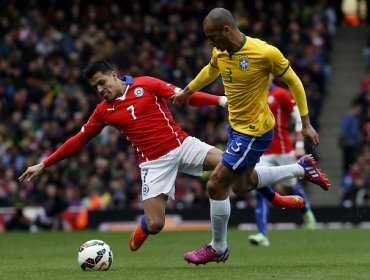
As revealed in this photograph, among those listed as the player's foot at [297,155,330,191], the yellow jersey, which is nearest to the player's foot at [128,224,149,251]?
the yellow jersey

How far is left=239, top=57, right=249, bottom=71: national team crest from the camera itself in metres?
11.1

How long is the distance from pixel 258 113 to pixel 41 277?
9.48ft

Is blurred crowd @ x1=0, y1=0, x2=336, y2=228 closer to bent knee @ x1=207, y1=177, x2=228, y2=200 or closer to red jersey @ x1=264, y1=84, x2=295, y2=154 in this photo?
red jersey @ x1=264, y1=84, x2=295, y2=154

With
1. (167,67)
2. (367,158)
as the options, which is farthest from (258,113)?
(167,67)

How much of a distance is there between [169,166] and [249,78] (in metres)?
1.62

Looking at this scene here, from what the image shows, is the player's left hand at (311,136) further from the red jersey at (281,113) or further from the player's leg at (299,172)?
the red jersey at (281,113)

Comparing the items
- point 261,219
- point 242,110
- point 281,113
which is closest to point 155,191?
point 242,110

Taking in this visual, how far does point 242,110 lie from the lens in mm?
11422

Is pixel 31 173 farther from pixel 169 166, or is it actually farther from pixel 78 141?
pixel 169 166

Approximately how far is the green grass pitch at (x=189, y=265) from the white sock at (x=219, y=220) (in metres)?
0.26

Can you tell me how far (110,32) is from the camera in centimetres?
2819

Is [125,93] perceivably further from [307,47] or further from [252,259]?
[307,47]

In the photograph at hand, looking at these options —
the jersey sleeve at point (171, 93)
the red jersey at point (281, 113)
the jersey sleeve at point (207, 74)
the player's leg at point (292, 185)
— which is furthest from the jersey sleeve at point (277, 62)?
the player's leg at point (292, 185)

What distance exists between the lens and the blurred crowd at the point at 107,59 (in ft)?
78.2
